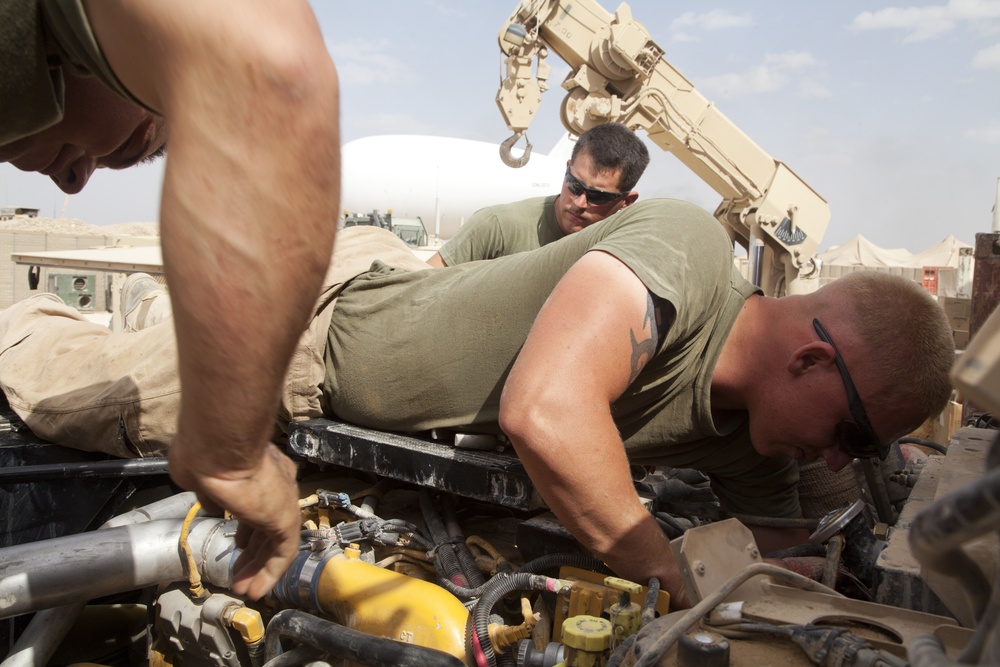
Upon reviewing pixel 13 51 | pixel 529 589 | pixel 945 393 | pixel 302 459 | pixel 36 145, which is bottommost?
pixel 302 459

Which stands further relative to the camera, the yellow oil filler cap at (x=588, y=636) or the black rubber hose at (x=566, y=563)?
the black rubber hose at (x=566, y=563)

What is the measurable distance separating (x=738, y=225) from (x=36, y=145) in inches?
297

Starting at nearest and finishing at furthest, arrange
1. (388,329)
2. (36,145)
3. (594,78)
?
(36,145) → (388,329) → (594,78)

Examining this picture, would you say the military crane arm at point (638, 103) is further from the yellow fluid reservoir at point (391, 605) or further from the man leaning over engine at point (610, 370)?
the yellow fluid reservoir at point (391, 605)

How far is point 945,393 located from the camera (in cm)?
201

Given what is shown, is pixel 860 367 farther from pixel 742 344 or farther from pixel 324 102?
pixel 324 102

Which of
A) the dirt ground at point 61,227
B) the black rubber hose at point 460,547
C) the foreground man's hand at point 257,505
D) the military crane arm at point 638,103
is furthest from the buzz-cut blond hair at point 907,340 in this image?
the dirt ground at point 61,227

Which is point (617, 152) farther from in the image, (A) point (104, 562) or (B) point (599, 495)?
(A) point (104, 562)

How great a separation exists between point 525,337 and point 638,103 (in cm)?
599

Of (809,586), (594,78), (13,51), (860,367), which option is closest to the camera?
(13,51)

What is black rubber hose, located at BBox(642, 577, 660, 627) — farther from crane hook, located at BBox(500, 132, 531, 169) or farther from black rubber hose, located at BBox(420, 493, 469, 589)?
crane hook, located at BBox(500, 132, 531, 169)

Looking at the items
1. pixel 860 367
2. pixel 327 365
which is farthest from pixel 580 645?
pixel 327 365

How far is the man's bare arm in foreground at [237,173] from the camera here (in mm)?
775

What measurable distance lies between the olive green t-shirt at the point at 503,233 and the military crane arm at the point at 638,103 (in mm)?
3303
